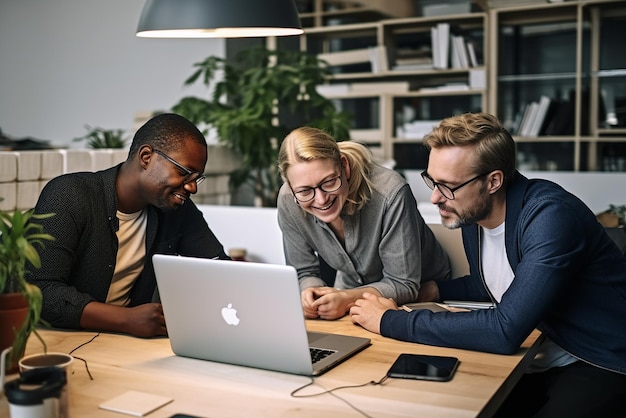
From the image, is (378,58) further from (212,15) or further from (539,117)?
(212,15)

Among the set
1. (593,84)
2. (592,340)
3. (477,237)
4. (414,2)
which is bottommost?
(592,340)

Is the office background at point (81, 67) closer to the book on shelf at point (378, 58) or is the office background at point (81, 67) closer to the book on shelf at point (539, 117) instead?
the book on shelf at point (378, 58)

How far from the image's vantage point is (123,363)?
1.68 m

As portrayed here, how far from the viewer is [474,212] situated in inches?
78.6

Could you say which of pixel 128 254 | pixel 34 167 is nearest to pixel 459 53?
pixel 34 167

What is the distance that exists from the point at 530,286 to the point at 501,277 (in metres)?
0.34

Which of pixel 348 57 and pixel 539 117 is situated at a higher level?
pixel 348 57

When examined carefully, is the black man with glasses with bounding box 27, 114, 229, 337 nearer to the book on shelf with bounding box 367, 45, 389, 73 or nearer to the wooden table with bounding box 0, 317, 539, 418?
the wooden table with bounding box 0, 317, 539, 418

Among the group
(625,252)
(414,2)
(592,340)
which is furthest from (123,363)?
(414,2)

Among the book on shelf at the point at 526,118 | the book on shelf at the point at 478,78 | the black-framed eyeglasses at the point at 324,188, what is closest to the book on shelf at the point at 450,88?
the book on shelf at the point at 478,78

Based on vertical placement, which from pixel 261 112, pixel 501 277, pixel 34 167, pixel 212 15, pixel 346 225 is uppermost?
pixel 212 15

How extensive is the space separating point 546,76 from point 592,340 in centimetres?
438

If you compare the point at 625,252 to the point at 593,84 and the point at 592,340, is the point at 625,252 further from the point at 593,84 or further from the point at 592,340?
the point at 593,84

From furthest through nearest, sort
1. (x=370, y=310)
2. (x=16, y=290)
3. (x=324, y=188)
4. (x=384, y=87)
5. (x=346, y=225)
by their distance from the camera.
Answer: (x=384, y=87), (x=346, y=225), (x=324, y=188), (x=370, y=310), (x=16, y=290)
